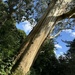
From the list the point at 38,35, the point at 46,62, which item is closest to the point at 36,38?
the point at 38,35

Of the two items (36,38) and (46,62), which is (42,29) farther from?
(46,62)

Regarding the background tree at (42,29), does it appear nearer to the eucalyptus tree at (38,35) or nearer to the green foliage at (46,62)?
the eucalyptus tree at (38,35)

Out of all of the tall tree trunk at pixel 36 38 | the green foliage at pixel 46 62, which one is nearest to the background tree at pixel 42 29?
the tall tree trunk at pixel 36 38

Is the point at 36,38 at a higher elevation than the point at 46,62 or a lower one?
higher

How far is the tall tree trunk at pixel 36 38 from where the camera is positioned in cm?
1020

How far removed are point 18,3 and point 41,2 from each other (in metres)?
6.39

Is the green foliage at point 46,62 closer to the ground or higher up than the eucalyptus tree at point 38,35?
closer to the ground

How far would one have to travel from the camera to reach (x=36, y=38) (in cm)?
1078

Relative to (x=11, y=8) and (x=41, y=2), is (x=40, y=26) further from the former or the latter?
(x=11, y=8)

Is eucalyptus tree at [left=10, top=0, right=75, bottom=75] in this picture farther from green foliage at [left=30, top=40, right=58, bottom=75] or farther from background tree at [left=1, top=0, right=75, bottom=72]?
green foliage at [left=30, top=40, right=58, bottom=75]

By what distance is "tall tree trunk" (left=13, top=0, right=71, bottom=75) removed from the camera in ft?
33.5

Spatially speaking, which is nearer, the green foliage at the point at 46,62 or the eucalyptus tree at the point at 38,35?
the eucalyptus tree at the point at 38,35

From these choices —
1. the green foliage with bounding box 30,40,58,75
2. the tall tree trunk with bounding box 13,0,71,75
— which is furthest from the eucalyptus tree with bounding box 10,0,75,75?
the green foliage with bounding box 30,40,58,75

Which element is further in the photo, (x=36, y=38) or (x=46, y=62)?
(x=46, y=62)
